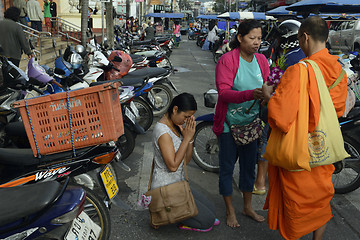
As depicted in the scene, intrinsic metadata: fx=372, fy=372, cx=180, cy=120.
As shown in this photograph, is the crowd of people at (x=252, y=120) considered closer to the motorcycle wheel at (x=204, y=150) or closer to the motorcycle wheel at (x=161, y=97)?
the motorcycle wheel at (x=204, y=150)

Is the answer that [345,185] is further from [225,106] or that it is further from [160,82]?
[160,82]

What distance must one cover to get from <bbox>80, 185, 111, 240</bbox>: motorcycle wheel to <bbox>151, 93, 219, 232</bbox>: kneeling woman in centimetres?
57

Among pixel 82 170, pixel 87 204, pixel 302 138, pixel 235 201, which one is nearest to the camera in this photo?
pixel 302 138

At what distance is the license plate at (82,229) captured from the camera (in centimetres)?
218

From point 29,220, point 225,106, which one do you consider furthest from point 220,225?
point 29,220

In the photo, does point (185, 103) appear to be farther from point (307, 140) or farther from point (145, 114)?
point (145, 114)

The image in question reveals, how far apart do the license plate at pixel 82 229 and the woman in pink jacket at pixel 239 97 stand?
1.40 m

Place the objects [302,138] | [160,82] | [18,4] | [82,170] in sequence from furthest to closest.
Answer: [18,4] < [160,82] < [82,170] < [302,138]

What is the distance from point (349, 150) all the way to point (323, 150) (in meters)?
1.79

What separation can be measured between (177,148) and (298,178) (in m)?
1.04

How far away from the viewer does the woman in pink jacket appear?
3.12 meters

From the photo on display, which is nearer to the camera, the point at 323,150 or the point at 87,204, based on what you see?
the point at 323,150

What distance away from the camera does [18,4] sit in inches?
505

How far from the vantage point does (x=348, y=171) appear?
14.1 ft
